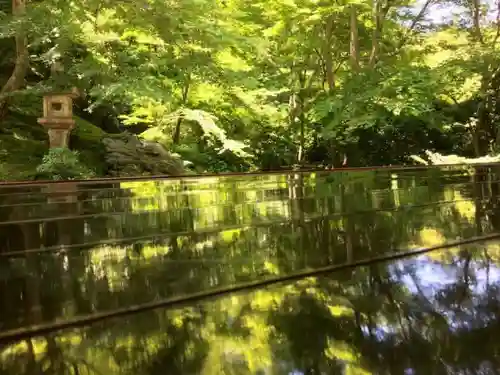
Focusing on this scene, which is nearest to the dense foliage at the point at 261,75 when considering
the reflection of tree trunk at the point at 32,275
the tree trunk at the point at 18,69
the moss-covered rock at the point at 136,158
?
the tree trunk at the point at 18,69

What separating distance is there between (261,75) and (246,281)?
8536 millimetres

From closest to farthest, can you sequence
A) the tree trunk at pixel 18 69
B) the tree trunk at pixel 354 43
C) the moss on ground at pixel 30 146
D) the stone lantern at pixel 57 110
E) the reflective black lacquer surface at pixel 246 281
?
the reflective black lacquer surface at pixel 246 281 < the stone lantern at pixel 57 110 < the tree trunk at pixel 18 69 < the moss on ground at pixel 30 146 < the tree trunk at pixel 354 43

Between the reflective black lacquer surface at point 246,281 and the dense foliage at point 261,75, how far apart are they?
9.91 ft

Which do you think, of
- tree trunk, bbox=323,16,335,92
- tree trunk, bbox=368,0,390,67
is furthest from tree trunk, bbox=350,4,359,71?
tree trunk, bbox=323,16,335,92

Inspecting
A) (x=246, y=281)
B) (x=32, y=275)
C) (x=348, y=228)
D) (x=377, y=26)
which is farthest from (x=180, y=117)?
(x=246, y=281)

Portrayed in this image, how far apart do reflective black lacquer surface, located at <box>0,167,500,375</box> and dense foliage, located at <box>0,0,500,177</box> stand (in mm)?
3020

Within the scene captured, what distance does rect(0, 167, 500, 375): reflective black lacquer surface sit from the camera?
5.24 feet

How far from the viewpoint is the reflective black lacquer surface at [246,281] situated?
1.60 metres

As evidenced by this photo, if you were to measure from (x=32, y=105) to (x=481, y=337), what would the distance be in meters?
Result: 8.37

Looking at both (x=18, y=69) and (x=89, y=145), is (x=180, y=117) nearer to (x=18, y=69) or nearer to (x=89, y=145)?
(x=89, y=145)

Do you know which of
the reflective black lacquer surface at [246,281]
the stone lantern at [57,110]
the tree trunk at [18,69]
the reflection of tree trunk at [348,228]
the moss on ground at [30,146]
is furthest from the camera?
the moss on ground at [30,146]

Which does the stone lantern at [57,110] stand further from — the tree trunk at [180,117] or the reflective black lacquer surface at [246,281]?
the reflective black lacquer surface at [246,281]

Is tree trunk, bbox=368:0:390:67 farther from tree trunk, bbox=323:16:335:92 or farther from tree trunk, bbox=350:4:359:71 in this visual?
tree trunk, bbox=323:16:335:92

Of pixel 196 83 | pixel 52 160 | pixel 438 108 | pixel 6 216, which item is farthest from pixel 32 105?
pixel 438 108
